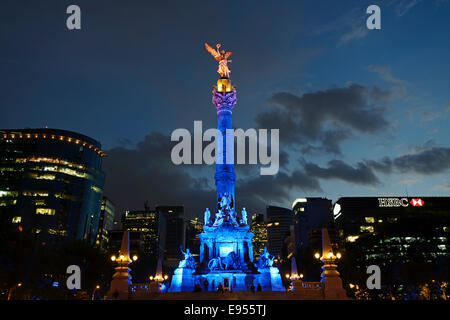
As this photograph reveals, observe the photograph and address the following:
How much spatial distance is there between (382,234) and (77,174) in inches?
4200

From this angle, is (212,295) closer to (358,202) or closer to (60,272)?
(60,272)

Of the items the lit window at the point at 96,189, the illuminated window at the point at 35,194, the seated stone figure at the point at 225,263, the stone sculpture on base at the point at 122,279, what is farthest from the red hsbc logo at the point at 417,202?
the illuminated window at the point at 35,194

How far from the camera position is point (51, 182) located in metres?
127

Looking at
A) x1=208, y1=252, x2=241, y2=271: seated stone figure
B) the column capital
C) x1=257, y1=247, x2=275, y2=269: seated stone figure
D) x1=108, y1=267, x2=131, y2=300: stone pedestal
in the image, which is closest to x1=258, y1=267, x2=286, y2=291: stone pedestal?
x1=257, y1=247, x2=275, y2=269: seated stone figure

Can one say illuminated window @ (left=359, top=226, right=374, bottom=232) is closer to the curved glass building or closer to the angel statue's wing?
the angel statue's wing

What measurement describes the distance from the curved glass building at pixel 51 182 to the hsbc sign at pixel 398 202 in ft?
342

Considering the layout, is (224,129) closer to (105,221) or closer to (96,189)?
(96,189)

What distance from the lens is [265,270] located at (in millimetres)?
50938

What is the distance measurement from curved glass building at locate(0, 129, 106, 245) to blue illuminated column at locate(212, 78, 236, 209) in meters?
75.3

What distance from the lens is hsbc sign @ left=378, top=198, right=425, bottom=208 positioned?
127m

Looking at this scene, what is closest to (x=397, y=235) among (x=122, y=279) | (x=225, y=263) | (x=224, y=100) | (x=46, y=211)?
(x=224, y=100)

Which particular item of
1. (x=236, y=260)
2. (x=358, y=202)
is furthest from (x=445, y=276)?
(x=358, y=202)

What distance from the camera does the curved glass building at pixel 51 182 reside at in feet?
399

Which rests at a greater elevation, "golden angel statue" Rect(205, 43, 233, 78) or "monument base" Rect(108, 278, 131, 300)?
"golden angel statue" Rect(205, 43, 233, 78)
